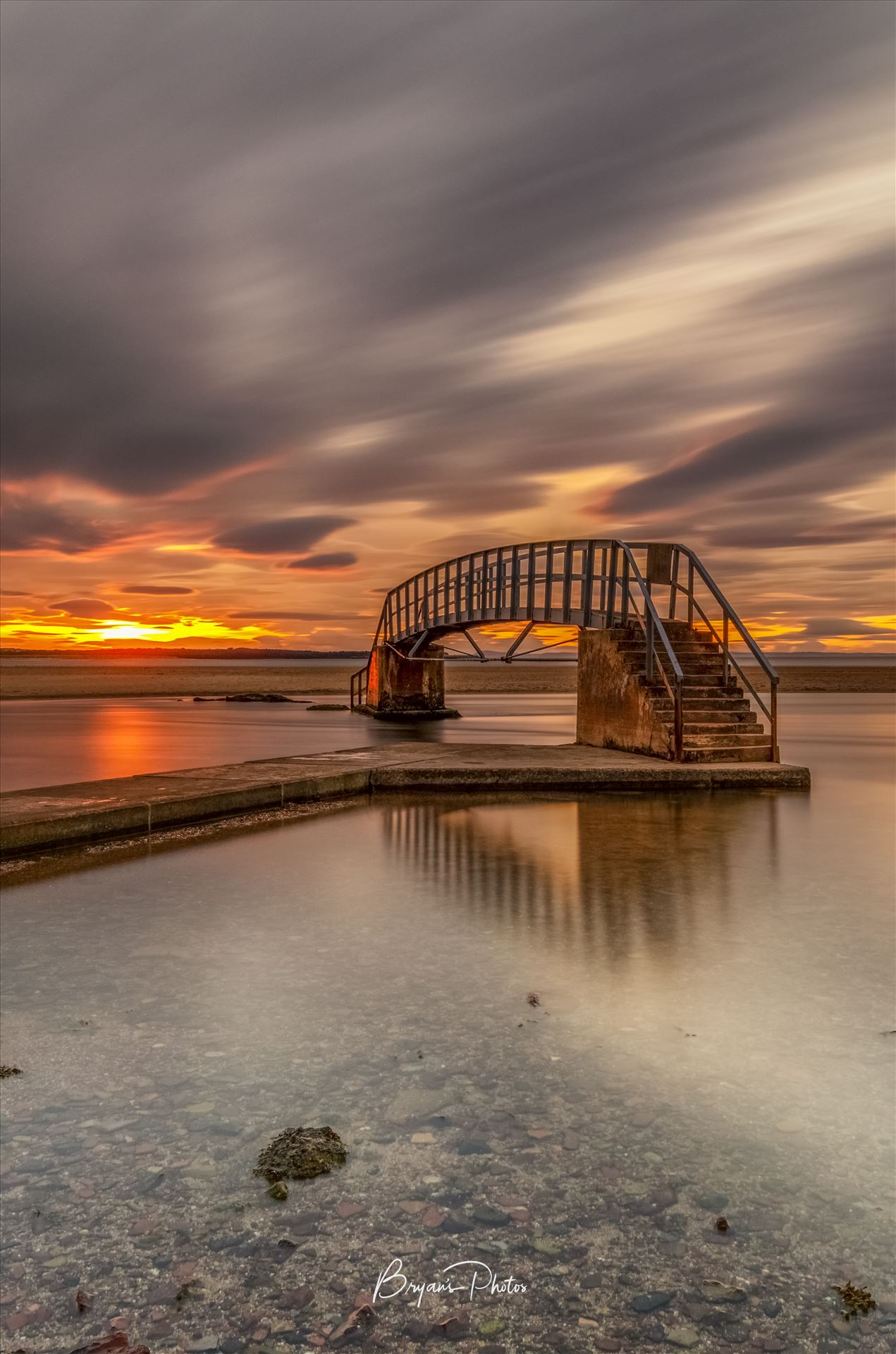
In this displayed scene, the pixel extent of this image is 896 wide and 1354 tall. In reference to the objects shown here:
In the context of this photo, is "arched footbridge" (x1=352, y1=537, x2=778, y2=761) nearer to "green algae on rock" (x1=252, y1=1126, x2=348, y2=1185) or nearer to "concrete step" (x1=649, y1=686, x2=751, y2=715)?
"concrete step" (x1=649, y1=686, x2=751, y2=715)

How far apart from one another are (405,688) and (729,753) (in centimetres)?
2065

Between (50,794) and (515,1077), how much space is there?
6.54 meters

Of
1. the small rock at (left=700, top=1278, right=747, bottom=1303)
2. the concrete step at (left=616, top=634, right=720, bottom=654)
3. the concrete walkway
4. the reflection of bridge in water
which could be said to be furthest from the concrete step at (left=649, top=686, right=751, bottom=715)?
the small rock at (left=700, top=1278, right=747, bottom=1303)

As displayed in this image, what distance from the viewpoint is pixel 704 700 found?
41.7 feet

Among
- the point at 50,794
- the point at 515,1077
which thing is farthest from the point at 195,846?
the point at 515,1077

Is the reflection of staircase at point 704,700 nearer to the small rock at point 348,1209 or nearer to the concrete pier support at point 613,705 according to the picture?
the concrete pier support at point 613,705

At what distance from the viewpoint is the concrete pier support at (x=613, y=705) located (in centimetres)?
1280

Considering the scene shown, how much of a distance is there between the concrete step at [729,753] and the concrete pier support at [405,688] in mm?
19685

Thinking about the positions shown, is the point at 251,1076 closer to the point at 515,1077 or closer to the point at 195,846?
the point at 515,1077

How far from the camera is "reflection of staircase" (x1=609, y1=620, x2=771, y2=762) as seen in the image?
12055mm

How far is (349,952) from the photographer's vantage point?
4.73 metres

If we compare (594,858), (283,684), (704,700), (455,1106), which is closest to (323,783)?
(594,858)
